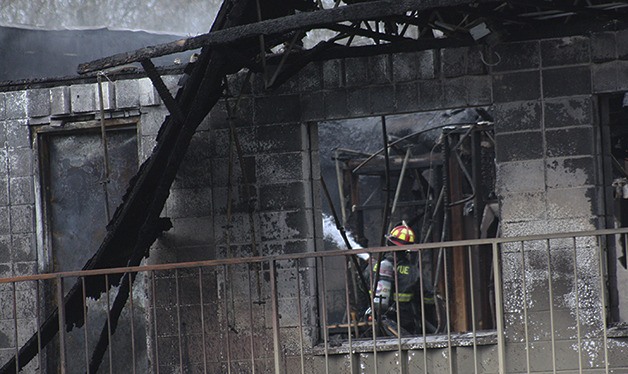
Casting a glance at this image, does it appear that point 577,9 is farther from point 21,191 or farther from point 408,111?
point 21,191

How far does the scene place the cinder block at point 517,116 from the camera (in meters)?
9.62

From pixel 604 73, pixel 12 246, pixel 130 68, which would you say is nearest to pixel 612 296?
pixel 604 73

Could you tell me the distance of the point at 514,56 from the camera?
9.65 metres

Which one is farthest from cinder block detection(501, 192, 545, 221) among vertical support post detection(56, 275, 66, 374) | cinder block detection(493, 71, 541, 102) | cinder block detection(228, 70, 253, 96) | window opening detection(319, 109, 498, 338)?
vertical support post detection(56, 275, 66, 374)

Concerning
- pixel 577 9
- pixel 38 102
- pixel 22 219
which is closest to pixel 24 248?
pixel 22 219

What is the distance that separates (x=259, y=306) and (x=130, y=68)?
2.45 meters

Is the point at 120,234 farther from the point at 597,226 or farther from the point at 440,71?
the point at 597,226

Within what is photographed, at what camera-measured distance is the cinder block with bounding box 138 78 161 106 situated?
34.3 feet

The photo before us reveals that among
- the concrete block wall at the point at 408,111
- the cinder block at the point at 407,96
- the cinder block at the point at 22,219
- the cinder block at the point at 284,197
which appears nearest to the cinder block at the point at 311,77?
the concrete block wall at the point at 408,111

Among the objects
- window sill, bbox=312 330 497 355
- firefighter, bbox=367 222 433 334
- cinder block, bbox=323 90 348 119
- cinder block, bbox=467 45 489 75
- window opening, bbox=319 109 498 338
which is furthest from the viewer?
window opening, bbox=319 109 498 338

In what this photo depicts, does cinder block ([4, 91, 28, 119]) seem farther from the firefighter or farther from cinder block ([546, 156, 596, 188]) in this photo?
cinder block ([546, 156, 596, 188])

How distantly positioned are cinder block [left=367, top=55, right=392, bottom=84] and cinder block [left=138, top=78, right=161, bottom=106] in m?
1.92

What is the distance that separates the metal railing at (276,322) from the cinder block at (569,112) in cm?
94

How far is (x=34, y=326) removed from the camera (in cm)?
1060
